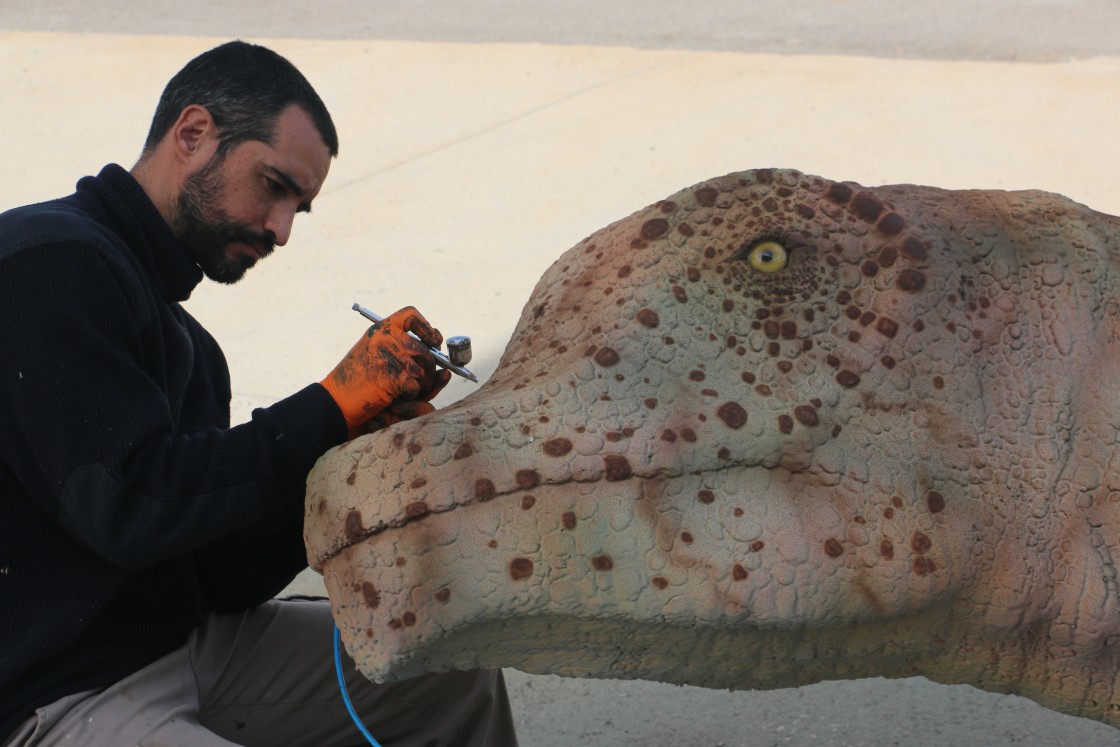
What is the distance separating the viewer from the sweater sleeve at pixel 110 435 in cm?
154

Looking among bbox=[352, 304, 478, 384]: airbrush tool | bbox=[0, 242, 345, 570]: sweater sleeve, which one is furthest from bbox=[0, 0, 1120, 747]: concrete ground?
bbox=[0, 242, 345, 570]: sweater sleeve

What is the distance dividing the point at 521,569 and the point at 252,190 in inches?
28.5

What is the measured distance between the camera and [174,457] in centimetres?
157

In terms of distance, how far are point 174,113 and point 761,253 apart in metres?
0.86

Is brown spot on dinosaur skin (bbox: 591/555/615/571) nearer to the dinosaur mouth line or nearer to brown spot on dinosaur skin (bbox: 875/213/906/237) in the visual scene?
the dinosaur mouth line

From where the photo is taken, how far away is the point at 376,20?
25.5 ft

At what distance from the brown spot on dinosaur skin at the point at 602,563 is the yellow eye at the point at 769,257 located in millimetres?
400

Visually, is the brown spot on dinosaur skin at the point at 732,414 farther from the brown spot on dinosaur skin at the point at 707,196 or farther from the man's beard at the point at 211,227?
the man's beard at the point at 211,227

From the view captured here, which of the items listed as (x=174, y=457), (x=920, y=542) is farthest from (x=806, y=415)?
(x=174, y=457)

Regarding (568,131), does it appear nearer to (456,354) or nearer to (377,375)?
(456,354)

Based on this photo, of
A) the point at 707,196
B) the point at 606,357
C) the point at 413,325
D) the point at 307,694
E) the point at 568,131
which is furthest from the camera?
the point at 568,131

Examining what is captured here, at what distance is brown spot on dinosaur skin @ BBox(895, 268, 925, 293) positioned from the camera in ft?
4.88

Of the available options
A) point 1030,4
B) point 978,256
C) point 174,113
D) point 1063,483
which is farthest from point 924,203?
point 1030,4

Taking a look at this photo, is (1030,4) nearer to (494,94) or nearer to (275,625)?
(494,94)
